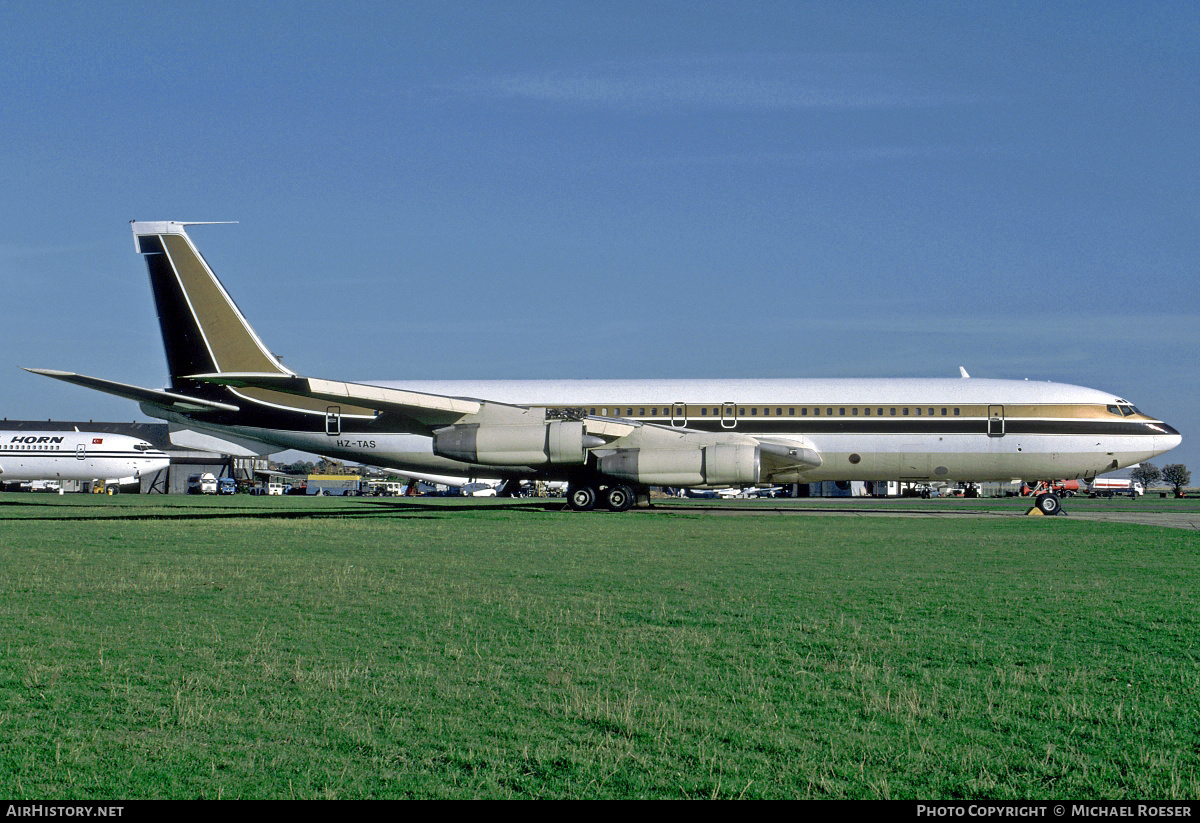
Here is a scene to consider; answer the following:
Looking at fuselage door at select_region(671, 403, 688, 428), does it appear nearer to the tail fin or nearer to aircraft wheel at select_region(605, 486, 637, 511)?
aircraft wheel at select_region(605, 486, 637, 511)

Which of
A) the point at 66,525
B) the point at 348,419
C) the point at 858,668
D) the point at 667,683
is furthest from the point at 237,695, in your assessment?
the point at 348,419

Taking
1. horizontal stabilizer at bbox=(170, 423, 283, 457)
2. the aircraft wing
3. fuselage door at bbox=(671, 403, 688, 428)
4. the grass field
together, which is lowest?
the grass field

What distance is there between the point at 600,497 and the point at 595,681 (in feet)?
90.9

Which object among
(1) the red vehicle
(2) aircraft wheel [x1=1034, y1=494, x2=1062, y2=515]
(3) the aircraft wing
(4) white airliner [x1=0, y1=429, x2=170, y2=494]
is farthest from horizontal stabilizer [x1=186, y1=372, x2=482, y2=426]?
(4) white airliner [x1=0, y1=429, x2=170, y2=494]

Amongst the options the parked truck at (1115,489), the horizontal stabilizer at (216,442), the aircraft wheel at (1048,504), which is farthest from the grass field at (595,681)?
the parked truck at (1115,489)

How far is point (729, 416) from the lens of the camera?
34.2 meters

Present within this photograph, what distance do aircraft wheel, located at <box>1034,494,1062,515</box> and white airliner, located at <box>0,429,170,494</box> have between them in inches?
2377

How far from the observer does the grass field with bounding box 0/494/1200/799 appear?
513 centimetres

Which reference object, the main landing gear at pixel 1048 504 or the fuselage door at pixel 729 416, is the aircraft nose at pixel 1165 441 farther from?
the fuselage door at pixel 729 416

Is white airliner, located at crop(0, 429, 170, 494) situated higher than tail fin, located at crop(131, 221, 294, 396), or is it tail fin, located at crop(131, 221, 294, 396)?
tail fin, located at crop(131, 221, 294, 396)

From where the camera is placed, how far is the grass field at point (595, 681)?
16.8 feet

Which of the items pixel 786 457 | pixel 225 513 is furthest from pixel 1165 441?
pixel 225 513

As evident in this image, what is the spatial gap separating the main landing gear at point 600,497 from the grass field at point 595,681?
19.0 m
